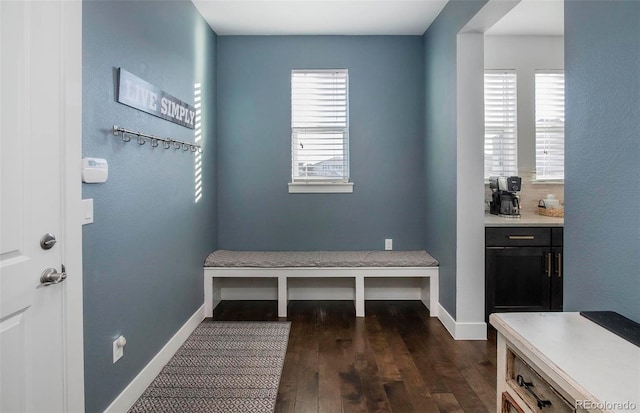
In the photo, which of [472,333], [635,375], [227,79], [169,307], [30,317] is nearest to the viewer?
[635,375]

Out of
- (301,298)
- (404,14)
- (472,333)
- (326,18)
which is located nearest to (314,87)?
(326,18)

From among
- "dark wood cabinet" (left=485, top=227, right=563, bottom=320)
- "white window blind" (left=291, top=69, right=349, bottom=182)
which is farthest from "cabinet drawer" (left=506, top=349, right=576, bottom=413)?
"white window blind" (left=291, top=69, right=349, bottom=182)

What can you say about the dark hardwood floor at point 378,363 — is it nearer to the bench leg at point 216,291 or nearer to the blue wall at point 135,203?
the bench leg at point 216,291

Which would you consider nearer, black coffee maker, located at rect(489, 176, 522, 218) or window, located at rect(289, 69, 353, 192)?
black coffee maker, located at rect(489, 176, 522, 218)

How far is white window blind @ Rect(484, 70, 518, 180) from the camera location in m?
3.90

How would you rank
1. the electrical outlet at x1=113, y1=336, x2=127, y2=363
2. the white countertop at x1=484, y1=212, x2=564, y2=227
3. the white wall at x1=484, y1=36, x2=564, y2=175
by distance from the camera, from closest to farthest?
1. the electrical outlet at x1=113, y1=336, x2=127, y2=363
2. the white countertop at x1=484, y1=212, x2=564, y2=227
3. the white wall at x1=484, y1=36, x2=564, y2=175

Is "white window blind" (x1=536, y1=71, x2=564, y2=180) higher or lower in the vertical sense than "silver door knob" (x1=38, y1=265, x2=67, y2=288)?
higher

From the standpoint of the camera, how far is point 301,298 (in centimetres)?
400

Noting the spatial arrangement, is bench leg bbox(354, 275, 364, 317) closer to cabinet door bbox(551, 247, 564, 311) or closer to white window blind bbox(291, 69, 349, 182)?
white window blind bbox(291, 69, 349, 182)

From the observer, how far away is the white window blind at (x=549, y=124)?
3896mm

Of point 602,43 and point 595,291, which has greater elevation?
point 602,43

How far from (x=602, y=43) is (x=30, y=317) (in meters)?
2.26

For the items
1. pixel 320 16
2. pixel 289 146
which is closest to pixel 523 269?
pixel 289 146

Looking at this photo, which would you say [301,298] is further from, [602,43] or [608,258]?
[602,43]
